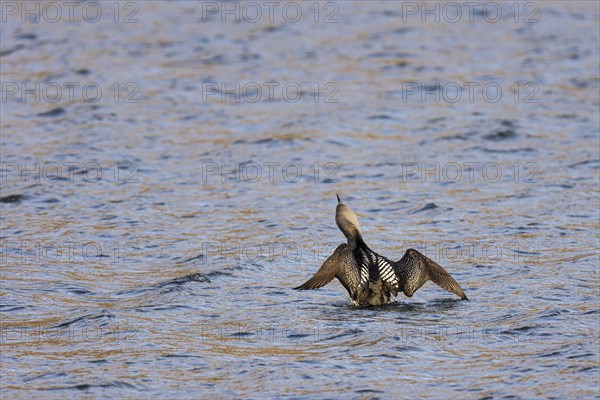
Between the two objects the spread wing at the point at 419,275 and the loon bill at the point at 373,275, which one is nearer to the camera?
the loon bill at the point at 373,275

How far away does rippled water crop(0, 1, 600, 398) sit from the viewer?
945 centimetres

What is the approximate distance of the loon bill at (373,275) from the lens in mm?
10859

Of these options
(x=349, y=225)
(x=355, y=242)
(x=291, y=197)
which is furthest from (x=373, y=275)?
(x=291, y=197)

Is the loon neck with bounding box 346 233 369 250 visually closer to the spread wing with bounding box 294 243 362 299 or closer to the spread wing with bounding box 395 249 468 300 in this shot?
the spread wing with bounding box 294 243 362 299

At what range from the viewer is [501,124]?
18578 millimetres

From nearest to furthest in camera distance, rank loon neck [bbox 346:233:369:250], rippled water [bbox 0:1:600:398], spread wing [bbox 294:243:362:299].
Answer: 1. rippled water [bbox 0:1:600:398]
2. spread wing [bbox 294:243:362:299]
3. loon neck [bbox 346:233:369:250]

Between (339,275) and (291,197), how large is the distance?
15.8 feet

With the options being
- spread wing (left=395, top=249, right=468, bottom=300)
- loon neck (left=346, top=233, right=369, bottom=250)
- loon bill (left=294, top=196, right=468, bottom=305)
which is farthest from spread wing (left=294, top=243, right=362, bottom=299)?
spread wing (left=395, top=249, right=468, bottom=300)

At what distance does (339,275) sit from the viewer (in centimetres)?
1086

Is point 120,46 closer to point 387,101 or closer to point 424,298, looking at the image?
point 387,101

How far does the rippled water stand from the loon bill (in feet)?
0.79

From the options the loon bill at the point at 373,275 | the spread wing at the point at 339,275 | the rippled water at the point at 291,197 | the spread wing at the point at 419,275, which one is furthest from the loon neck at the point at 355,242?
the rippled water at the point at 291,197

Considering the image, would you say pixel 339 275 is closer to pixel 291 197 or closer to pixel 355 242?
pixel 355 242

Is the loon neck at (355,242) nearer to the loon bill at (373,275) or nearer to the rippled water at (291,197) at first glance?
the loon bill at (373,275)
